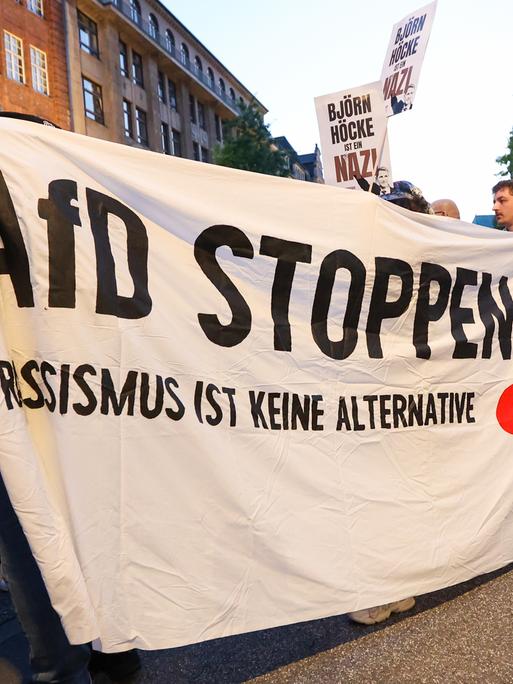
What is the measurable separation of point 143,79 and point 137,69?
53cm

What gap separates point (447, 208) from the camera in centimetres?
458

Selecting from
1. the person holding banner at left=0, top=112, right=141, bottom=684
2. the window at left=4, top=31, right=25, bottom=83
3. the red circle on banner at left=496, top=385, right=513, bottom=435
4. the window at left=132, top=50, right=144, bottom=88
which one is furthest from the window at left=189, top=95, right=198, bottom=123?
the person holding banner at left=0, top=112, right=141, bottom=684

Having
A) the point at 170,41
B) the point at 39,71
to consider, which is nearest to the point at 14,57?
the point at 39,71

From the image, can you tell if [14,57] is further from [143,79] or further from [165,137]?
[165,137]

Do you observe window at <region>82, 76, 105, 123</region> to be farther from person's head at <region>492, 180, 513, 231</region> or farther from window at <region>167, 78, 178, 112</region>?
person's head at <region>492, 180, 513, 231</region>

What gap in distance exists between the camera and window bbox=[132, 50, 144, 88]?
98.4ft

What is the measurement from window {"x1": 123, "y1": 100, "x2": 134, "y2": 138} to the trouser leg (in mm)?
28385

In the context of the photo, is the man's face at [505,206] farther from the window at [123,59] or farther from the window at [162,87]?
the window at [162,87]

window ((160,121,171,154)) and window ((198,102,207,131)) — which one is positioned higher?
window ((198,102,207,131))

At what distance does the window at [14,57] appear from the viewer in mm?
21328


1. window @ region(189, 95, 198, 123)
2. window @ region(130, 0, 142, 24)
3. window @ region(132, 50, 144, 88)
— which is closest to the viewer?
window @ region(130, 0, 142, 24)

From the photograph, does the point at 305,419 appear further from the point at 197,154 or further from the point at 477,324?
the point at 197,154

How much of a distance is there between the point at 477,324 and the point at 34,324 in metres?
2.07

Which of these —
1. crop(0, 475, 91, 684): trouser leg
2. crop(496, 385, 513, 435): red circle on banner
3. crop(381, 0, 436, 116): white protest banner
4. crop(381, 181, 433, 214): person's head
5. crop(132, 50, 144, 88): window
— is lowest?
crop(0, 475, 91, 684): trouser leg
